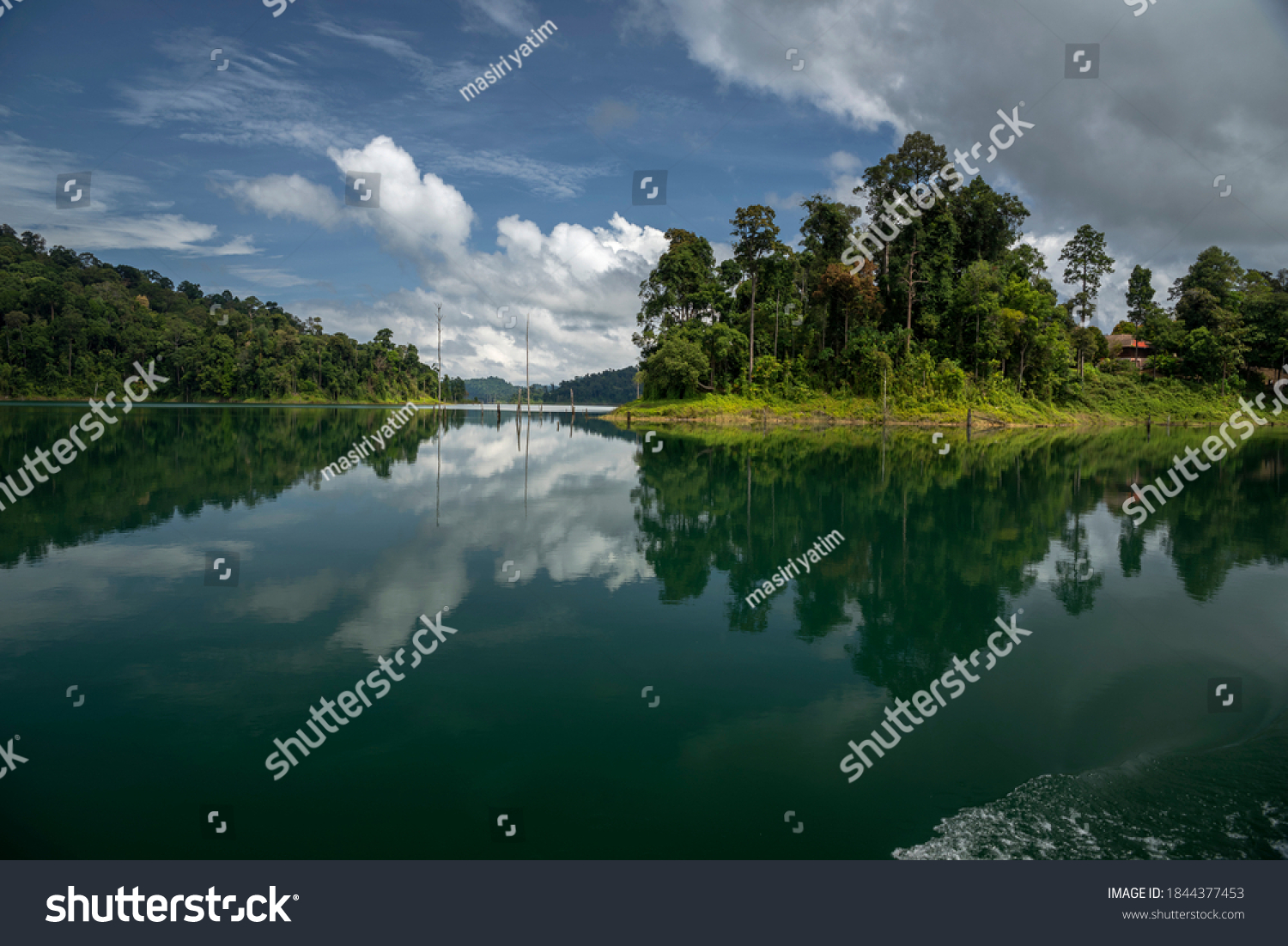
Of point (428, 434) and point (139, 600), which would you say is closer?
point (139, 600)

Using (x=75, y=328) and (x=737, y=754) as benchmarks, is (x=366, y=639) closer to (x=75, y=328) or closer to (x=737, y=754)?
(x=737, y=754)

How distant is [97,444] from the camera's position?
1045 inches
